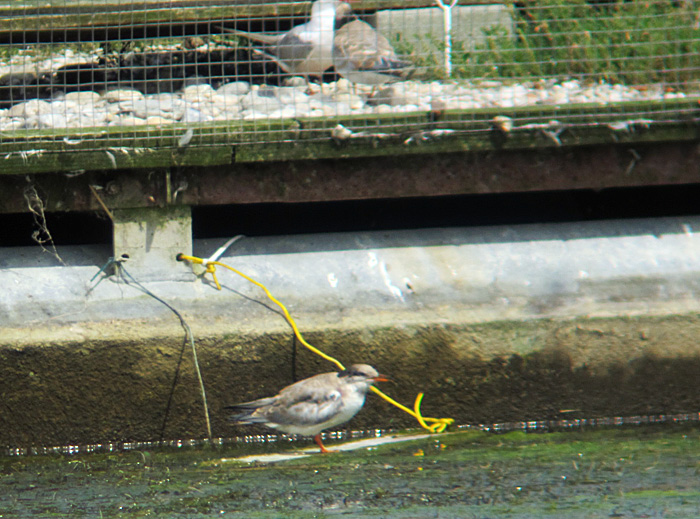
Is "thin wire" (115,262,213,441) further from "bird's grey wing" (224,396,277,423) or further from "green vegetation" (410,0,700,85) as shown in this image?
"green vegetation" (410,0,700,85)

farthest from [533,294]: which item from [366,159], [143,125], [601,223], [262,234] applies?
[143,125]

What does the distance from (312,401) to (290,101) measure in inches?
58.5

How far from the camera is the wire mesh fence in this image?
379 cm

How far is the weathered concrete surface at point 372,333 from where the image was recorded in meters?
3.56

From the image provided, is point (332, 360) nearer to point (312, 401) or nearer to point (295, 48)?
point (312, 401)

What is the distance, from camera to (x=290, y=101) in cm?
408

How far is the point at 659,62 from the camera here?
14.3 ft

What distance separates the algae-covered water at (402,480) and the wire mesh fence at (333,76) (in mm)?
1376

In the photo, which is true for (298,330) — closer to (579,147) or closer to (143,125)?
(143,125)

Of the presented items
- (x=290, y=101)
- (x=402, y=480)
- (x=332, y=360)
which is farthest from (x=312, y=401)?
(x=290, y=101)

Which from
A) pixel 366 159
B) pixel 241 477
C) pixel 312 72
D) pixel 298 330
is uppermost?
pixel 312 72

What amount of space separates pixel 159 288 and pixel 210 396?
1.82 ft

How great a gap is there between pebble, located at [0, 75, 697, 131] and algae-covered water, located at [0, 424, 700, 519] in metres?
1.54

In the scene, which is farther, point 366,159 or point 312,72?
point 312,72
